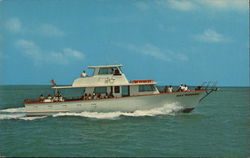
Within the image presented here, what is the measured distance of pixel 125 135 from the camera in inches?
730

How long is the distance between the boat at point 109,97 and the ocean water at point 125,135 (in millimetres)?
593

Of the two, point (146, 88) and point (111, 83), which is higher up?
point (111, 83)

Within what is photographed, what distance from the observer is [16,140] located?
57.8 ft

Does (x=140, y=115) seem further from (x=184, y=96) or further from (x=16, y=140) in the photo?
(x=16, y=140)

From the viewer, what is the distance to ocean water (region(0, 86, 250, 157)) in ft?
49.7

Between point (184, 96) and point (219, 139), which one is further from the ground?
point (184, 96)

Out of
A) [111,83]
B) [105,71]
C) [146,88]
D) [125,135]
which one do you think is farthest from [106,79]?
[125,135]

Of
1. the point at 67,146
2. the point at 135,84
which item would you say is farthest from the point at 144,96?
the point at 67,146

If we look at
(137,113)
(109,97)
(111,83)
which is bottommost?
(137,113)

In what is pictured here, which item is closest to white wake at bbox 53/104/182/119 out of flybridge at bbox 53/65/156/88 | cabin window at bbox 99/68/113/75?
flybridge at bbox 53/65/156/88

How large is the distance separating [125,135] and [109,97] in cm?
692

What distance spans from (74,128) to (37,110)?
6084 millimetres

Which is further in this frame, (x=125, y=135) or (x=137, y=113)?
(x=137, y=113)

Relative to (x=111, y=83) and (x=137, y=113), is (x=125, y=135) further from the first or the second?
(x=111, y=83)
